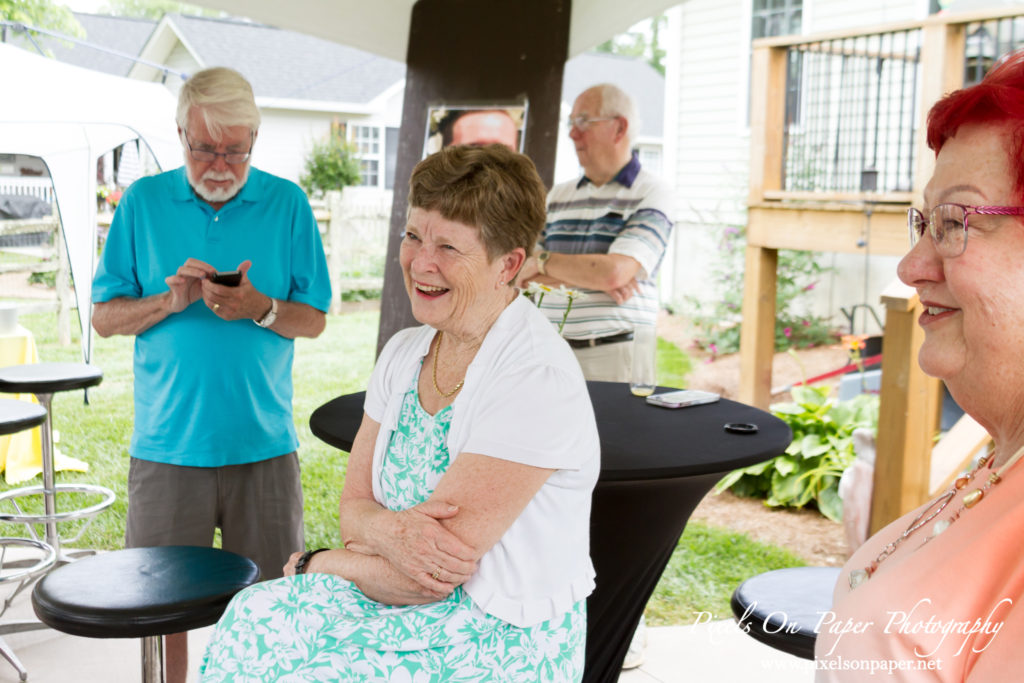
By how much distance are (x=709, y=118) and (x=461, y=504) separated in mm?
11116

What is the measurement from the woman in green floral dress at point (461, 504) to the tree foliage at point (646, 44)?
33519 millimetres

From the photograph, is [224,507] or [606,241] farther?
[606,241]

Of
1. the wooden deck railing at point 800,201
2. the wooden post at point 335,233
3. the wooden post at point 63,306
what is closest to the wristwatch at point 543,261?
the wooden deck railing at point 800,201

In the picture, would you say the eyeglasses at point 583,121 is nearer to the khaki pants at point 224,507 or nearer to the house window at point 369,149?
the khaki pants at point 224,507

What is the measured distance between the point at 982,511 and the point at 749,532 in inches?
164

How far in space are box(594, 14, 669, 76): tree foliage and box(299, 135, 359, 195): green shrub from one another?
19438mm

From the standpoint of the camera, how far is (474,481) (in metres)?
1.68

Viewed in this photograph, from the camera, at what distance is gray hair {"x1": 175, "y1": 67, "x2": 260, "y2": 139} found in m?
2.57

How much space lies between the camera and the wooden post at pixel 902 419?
3.83 metres

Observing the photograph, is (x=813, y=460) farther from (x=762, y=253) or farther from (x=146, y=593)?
(x=146, y=593)

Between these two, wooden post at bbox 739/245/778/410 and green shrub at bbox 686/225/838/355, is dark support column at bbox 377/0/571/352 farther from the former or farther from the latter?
green shrub at bbox 686/225/838/355

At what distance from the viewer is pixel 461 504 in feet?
5.50

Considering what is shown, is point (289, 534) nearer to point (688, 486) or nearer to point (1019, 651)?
point (688, 486)

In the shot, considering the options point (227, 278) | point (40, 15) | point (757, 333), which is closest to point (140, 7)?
point (40, 15)
